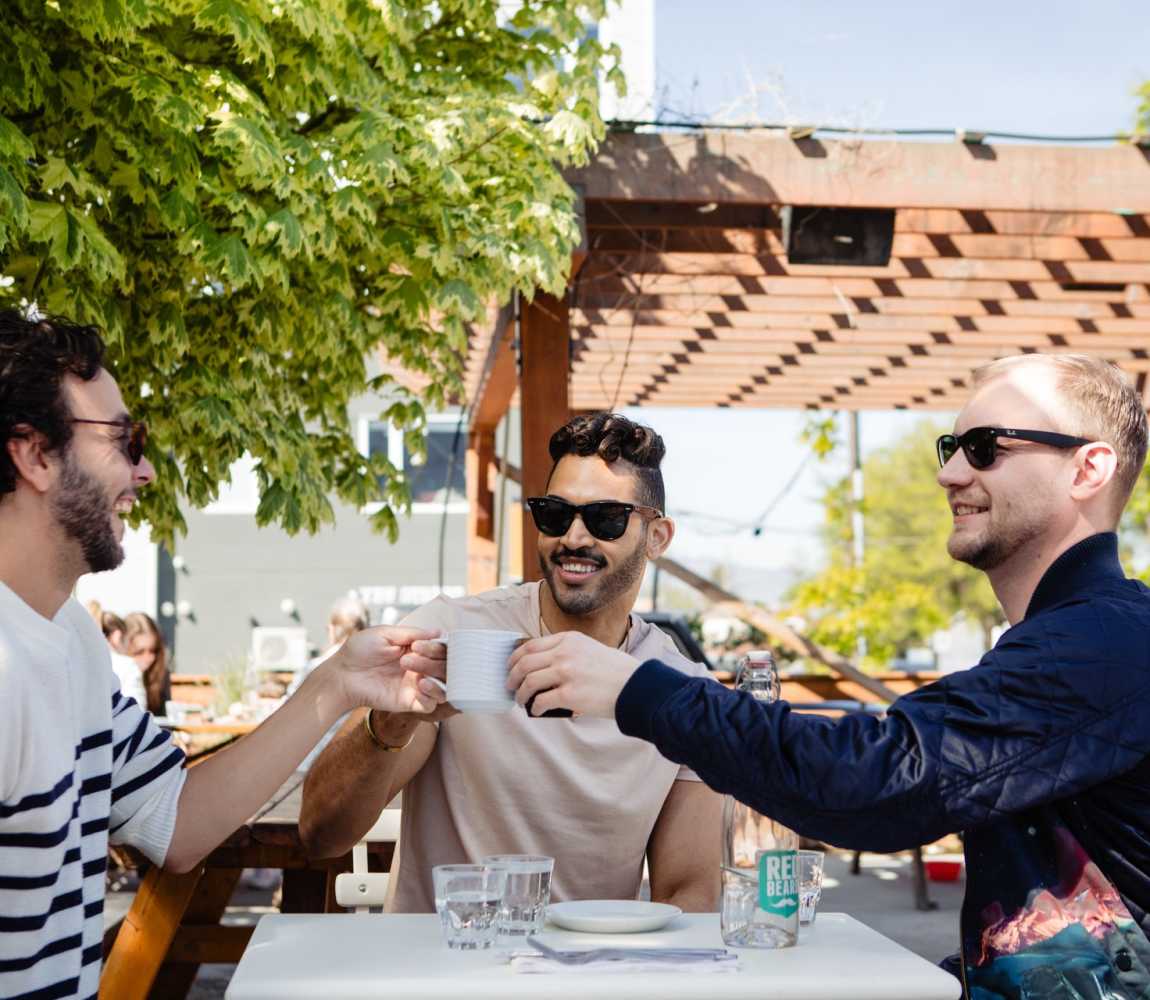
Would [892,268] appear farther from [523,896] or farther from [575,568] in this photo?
[523,896]

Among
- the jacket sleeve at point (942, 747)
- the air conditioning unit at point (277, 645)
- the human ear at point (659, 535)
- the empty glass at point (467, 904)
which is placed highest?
the human ear at point (659, 535)

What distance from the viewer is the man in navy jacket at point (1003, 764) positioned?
190 cm

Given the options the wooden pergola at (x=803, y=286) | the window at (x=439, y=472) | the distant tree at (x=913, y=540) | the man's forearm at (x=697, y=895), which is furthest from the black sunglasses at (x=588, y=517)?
the distant tree at (x=913, y=540)

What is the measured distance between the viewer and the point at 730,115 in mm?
6445

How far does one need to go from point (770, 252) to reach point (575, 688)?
212 inches

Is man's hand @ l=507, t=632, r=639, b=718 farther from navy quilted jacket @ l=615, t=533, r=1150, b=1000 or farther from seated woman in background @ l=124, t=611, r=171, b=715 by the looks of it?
seated woman in background @ l=124, t=611, r=171, b=715

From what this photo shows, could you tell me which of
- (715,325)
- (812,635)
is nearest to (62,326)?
(715,325)

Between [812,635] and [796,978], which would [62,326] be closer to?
[796,978]

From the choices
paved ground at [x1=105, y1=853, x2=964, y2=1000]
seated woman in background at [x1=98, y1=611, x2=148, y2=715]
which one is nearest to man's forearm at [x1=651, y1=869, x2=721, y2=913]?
paved ground at [x1=105, y1=853, x2=964, y2=1000]

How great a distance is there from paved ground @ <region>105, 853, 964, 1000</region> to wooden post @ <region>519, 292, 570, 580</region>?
7.99 feet

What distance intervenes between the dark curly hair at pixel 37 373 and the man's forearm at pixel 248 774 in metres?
0.63

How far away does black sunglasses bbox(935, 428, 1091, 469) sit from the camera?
7.12ft

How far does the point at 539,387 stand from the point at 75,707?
4499 mm

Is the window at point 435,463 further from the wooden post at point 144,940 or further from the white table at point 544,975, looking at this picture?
the white table at point 544,975
